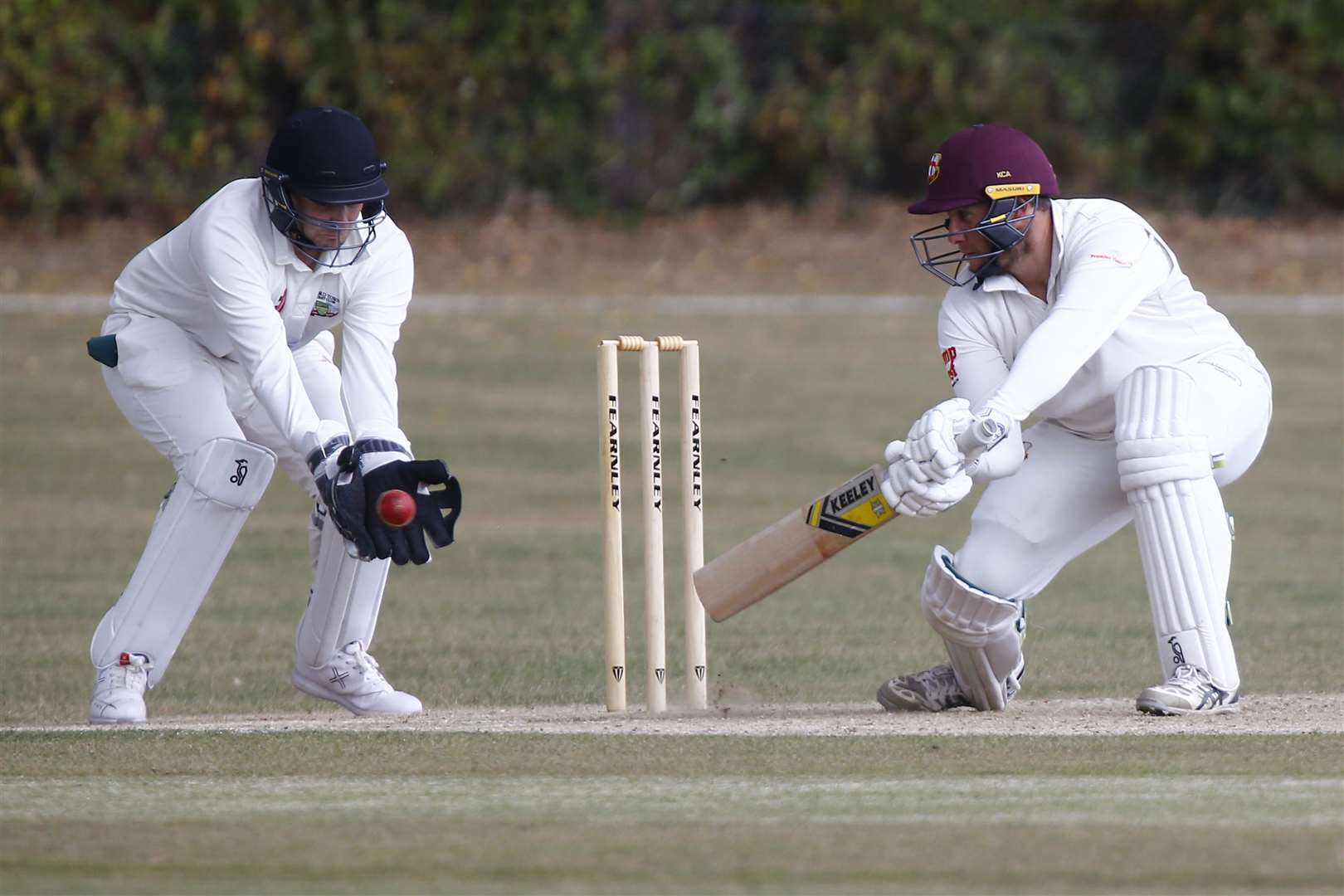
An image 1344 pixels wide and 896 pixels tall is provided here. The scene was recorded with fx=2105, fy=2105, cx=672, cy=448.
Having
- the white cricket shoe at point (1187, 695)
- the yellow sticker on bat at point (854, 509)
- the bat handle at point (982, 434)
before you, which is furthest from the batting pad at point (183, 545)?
the white cricket shoe at point (1187, 695)

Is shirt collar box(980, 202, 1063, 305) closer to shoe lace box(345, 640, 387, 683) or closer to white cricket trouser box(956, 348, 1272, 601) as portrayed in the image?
white cricket trouser box(956, 348, 1272, 601)

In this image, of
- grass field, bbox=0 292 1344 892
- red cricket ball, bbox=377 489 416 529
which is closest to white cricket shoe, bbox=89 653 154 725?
grass field, bbox=0 292 1344 892

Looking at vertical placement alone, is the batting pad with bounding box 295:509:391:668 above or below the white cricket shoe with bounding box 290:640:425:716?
above

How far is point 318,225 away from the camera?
17.2ft

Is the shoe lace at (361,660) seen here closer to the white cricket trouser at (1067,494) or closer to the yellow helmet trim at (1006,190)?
the white cricket trouser at (1067,494)

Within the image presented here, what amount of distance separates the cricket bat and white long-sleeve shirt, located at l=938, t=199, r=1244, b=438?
A: 383 millimetres

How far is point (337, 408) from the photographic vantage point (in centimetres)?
569

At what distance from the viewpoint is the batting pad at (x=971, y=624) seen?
203 inches

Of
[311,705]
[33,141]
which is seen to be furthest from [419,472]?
[33,141]

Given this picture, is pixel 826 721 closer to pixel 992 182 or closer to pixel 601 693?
pixel 601 693

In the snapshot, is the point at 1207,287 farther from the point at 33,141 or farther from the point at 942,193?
the point at 942,193

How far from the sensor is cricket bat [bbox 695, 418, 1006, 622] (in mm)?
5129

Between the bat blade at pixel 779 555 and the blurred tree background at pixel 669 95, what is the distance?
43.8 feet

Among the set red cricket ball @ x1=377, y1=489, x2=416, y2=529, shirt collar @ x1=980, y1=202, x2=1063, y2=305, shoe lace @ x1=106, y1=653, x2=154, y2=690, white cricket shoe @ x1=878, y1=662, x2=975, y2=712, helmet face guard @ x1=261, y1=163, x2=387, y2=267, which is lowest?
white cricket shoe @ x1=878, y1=662, x2=975, y2=712
